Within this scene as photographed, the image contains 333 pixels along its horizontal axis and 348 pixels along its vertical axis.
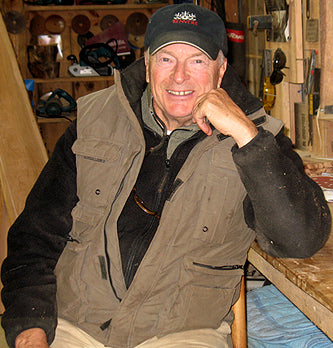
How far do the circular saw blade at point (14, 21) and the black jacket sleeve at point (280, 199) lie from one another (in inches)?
Result: 175

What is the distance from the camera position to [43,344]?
1.38 metres

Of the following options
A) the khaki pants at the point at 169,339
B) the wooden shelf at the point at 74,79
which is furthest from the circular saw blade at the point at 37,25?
the khaki pants at the point at 169,339

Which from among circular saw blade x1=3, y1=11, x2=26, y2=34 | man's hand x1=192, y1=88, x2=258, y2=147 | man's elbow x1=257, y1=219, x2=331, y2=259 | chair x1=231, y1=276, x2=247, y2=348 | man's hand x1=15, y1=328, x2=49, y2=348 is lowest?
chair x1=231, y1=276, x2=247, y2=348

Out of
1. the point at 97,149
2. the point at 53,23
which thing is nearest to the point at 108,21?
the point at 53,23

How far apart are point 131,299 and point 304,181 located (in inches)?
23.5

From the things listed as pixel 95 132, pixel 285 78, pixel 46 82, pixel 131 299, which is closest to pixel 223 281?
pixel 131 299

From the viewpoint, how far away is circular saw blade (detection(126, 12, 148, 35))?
534cm

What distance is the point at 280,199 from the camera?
1.26 meters

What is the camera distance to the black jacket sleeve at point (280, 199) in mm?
1250

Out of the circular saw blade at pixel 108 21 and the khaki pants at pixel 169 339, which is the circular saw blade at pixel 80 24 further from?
the khaki pants at pixel 169 339

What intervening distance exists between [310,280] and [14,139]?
5.89 ft

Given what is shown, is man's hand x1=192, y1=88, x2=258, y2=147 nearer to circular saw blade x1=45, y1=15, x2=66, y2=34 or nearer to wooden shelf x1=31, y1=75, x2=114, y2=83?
wooden shelf x1=31, y1=75, x2=114, y2=83

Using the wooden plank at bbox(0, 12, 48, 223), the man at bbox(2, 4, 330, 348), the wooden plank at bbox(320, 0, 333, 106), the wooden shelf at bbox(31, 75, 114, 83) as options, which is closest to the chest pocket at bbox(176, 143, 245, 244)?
the man at bbox(2, 4, 330, 348)

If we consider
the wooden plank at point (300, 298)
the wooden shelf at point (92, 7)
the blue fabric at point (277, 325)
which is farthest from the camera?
the wooden shelf at point (92, 7)
